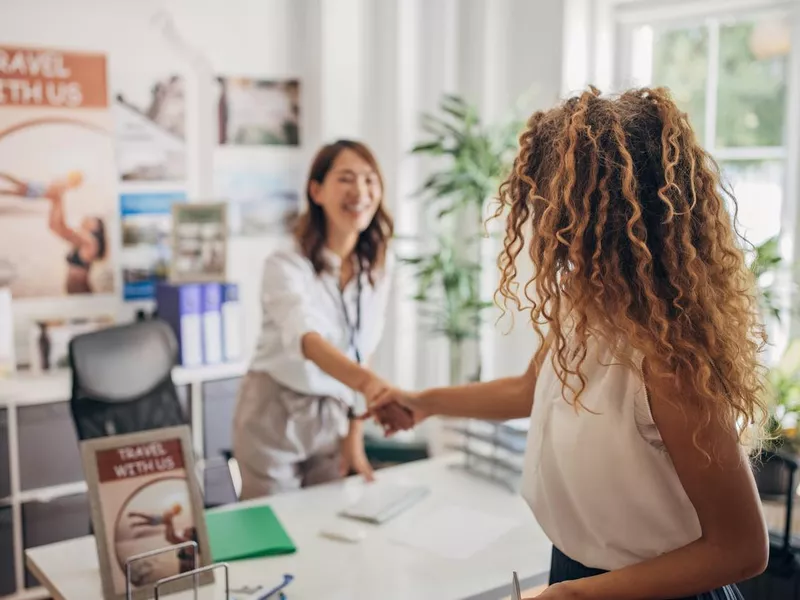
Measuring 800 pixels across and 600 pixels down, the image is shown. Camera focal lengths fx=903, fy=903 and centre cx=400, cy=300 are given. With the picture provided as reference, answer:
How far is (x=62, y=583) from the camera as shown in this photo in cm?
173

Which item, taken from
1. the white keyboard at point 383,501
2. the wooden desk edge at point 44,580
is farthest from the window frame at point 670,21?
the wooden desk edge at point 44,580

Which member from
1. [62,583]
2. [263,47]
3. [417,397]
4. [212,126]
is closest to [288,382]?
[417,397]

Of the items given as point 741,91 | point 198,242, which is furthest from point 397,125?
point 741,91

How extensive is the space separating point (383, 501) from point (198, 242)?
1.93 metres

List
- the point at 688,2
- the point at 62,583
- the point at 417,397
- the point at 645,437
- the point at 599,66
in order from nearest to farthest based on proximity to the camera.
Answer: the point at 645,437
the point at 62,583
the point at 417,397
the point at 688,2
the point at 599,66

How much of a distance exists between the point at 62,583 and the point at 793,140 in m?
2.71

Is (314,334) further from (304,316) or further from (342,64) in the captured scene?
(342,64)

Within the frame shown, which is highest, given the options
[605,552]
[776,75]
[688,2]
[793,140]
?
[688,2]

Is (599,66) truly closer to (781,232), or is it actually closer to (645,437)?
(781,232)

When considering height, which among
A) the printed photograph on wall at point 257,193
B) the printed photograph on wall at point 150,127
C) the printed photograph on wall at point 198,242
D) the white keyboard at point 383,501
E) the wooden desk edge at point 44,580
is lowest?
the wooden desk edge at point 44,580

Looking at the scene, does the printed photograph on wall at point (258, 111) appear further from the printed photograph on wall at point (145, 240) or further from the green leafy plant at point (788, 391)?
the green leafy plant at point (788, 391)

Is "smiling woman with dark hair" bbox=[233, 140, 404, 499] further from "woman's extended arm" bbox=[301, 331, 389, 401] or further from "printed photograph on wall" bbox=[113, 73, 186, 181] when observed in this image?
"printed photograph on wall" bbox=[113, 73, 186, 181]

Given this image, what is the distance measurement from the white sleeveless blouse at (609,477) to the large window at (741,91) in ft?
6.59

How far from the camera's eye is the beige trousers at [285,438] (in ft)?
8.30
